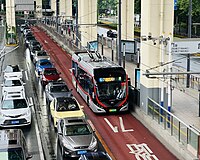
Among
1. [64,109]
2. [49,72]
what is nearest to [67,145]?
[64,109]

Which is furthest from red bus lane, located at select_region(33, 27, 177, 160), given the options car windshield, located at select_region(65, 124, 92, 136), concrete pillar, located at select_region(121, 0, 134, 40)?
concrete pillar, located at select_region(121, 0, 134, 40)

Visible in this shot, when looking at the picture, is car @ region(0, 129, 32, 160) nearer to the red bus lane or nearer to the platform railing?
the red bus lane

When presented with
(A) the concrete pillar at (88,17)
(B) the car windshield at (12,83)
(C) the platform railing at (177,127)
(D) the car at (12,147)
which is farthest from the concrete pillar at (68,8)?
(D) the car at (12,147)

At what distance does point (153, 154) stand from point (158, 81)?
6.49 metres

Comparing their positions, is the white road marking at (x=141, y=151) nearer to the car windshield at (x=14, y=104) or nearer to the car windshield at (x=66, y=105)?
the car windshield at (x=66, y=105)

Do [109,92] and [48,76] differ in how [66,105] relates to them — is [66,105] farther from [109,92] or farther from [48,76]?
[48,76]

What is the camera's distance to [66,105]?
938 inches

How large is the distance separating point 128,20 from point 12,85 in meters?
24.6

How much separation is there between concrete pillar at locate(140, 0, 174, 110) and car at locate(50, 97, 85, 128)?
12.5 ft

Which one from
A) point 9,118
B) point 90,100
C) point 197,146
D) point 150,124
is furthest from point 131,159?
point 90,100

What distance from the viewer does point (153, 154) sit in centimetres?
1967

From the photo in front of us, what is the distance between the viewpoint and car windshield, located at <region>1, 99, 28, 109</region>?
77.5 ft

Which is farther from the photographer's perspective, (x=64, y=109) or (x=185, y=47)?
(x=185, y=47)

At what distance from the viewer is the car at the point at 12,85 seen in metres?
29.6
